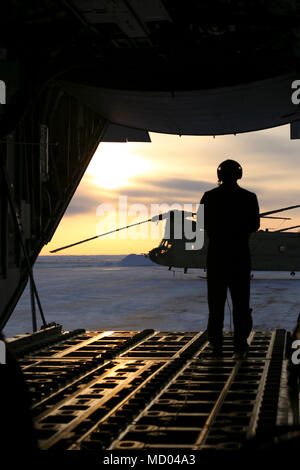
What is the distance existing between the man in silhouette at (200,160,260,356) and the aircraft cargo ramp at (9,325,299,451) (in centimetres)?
55

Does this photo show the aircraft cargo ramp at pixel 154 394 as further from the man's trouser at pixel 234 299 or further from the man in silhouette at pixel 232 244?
the man in silhouette at pixel 232 244

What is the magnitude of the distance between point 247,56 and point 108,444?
5910 mm

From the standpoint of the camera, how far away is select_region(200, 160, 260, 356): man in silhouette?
5.62 metres

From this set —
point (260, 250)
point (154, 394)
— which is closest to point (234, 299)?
point (154, 394)

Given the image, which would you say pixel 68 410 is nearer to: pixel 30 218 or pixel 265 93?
pixel 30 218

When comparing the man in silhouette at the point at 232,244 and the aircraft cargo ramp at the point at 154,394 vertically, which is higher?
the man in silhouette at the point at 232,244

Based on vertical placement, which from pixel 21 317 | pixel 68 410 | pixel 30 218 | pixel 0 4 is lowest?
pixel 21 317

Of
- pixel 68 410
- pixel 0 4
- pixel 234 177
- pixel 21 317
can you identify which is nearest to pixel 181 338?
pixel 234 177

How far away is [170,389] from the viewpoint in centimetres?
462

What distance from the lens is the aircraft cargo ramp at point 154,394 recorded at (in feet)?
11.2

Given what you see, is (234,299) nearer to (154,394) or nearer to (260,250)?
(154,394)

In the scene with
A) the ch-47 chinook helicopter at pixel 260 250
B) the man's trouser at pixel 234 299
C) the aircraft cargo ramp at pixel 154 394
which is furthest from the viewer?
the ch-47 chinook helicopter at pixel 260 250

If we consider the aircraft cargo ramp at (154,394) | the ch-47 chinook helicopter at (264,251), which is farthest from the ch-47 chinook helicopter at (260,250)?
the aircraft cargo ramp at (154,394)

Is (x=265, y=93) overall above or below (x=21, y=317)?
above
